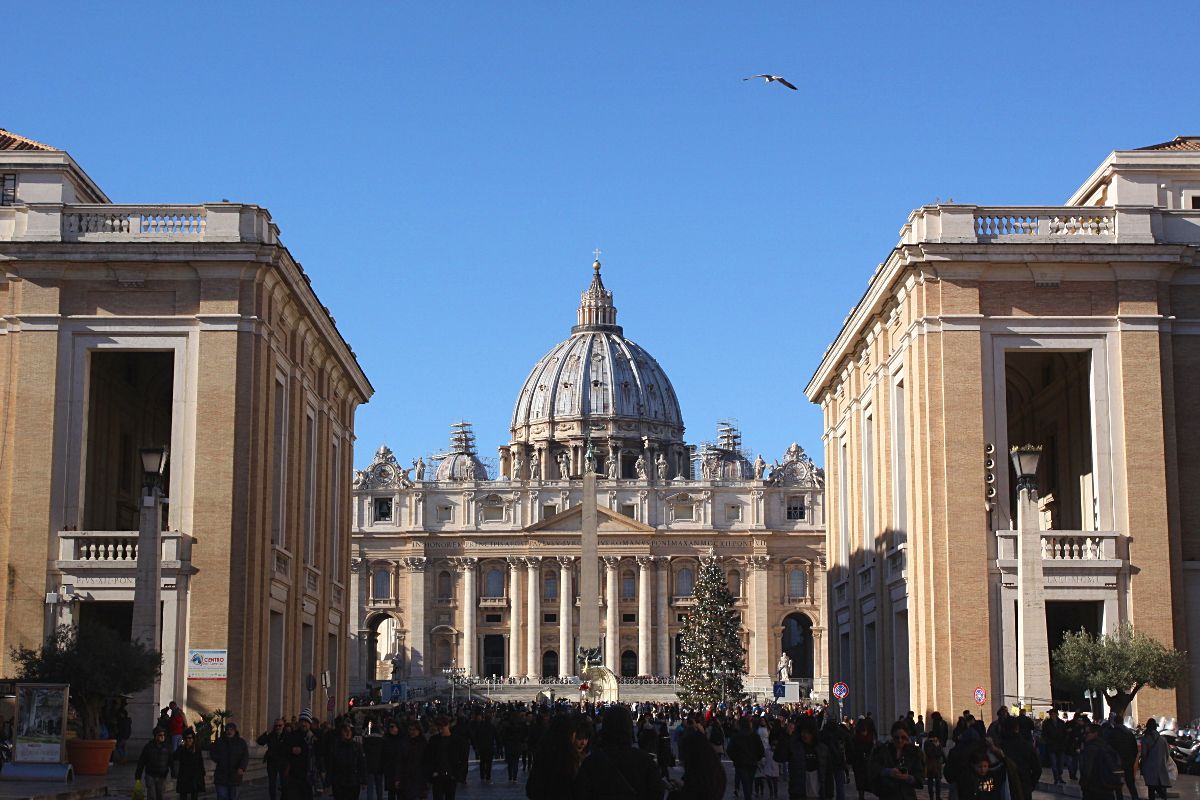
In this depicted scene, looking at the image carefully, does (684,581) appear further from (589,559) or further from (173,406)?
(173,406)

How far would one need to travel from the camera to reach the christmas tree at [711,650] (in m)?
93.3

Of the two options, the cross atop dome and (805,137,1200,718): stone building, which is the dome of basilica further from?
(805,137,1200,718): stone building

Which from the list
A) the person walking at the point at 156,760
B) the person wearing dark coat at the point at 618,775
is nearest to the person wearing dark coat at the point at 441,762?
the person walking at the point at 156,760

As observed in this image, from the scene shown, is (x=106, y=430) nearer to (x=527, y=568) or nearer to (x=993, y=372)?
(x=993, y=372)

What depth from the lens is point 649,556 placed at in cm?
13588

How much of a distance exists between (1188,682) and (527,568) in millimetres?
100636

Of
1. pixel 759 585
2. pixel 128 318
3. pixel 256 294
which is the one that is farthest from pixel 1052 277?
pixel 759 585

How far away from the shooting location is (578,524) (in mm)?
136000

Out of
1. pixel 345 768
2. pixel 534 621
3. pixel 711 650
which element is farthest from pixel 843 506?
pixel 534 621

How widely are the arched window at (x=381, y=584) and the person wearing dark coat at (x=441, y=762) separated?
11388 cm

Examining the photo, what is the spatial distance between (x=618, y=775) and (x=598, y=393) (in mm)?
165101

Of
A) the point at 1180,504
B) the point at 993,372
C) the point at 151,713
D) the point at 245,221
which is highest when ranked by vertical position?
the point at 245,221

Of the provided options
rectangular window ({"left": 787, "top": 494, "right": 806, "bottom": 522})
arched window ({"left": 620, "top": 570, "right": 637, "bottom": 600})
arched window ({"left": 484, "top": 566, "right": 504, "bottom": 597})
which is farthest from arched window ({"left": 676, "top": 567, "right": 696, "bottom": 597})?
arched window ({"left": 484, "top": 566, "right": 504, "bottom": 597})

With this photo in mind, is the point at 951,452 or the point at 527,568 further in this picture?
the point at 527,568
